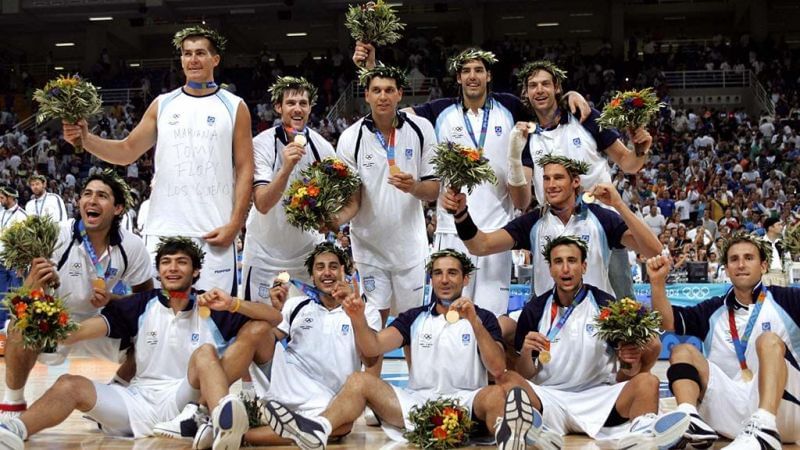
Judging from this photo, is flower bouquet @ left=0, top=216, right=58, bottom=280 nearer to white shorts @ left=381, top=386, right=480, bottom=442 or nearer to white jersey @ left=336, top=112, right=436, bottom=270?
white jersey @ left=336, top=112, right=436, bottom=270

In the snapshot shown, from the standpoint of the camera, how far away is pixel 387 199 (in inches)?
300

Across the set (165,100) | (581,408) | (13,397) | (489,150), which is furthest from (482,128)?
(13,397)

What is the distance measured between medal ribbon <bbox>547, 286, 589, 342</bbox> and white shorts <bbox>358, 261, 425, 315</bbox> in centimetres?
122

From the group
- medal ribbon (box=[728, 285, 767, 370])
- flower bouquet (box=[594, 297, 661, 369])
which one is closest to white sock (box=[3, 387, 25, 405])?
flower bouquet (box=[594, 297, 661, 369])

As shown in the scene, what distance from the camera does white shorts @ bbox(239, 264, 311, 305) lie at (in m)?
7.71

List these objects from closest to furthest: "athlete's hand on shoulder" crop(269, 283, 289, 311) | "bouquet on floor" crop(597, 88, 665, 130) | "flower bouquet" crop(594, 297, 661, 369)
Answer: "flower bouquet" crop(594, 297, 661, 369) < "athlete's hand on shoulder" crop(269, 283, 289, 311) < "bouquet on floor" crop(597, 88, 665, 130)

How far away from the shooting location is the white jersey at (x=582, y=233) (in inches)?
290

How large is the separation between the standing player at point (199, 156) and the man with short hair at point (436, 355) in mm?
1154

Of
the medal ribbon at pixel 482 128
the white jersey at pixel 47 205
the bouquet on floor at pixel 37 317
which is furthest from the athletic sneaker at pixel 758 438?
the white jersey at pixel 47 205

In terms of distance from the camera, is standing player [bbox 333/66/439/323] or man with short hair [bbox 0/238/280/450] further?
standing player [bbox 333/66/439/323]

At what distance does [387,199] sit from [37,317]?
283cm

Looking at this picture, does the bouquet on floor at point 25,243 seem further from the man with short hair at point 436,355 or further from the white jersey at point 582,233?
the white jersey at point 582,233

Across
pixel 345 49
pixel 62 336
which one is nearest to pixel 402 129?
pixel 62 336

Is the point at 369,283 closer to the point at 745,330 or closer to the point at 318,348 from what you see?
the point at 318,348
